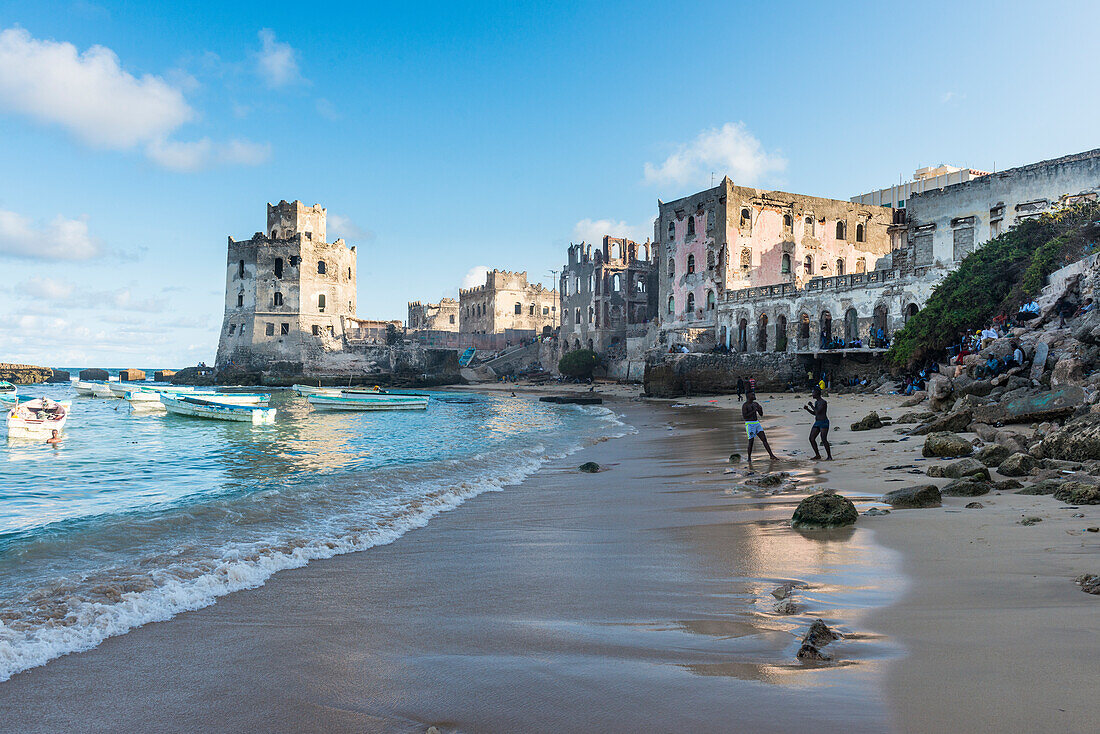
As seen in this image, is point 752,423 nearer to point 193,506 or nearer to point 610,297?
point 193,506

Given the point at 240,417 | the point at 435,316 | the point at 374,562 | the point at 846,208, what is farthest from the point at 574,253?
the point at 374,562

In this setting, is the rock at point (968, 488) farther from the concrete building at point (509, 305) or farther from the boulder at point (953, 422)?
the concrete building at point (509, 305)

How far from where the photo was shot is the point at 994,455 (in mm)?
8859

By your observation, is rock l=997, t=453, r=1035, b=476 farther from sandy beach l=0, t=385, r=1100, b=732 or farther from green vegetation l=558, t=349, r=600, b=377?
green vegetation l=558, t=349, r=600, b=377

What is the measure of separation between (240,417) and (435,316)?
68234 mm

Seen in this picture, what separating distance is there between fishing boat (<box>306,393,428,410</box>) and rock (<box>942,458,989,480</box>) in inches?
1169

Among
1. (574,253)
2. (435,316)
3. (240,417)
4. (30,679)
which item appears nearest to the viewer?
(30,679)

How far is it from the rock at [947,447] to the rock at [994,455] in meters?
1.16

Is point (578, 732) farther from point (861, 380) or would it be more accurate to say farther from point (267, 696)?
point (861, 380)

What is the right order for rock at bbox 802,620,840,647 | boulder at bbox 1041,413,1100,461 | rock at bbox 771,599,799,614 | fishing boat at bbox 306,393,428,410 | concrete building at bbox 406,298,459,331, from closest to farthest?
→ rock at bbox 802,620,840,647 < rock at bbox 771,599,799,614 < boulder at bbox 1041,413,1100,461 < fishing boat at bbox 306,393,428,410 < concrete building at bbox 406,298,459,331

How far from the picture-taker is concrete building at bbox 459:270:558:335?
83.2 meters

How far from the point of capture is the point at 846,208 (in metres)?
49.9

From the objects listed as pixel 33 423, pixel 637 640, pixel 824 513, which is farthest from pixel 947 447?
pixel 33 423

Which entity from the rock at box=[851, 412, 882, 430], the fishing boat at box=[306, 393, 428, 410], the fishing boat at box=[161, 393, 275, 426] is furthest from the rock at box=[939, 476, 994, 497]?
the fishing boat at box=[306, 393, 428, 410]
